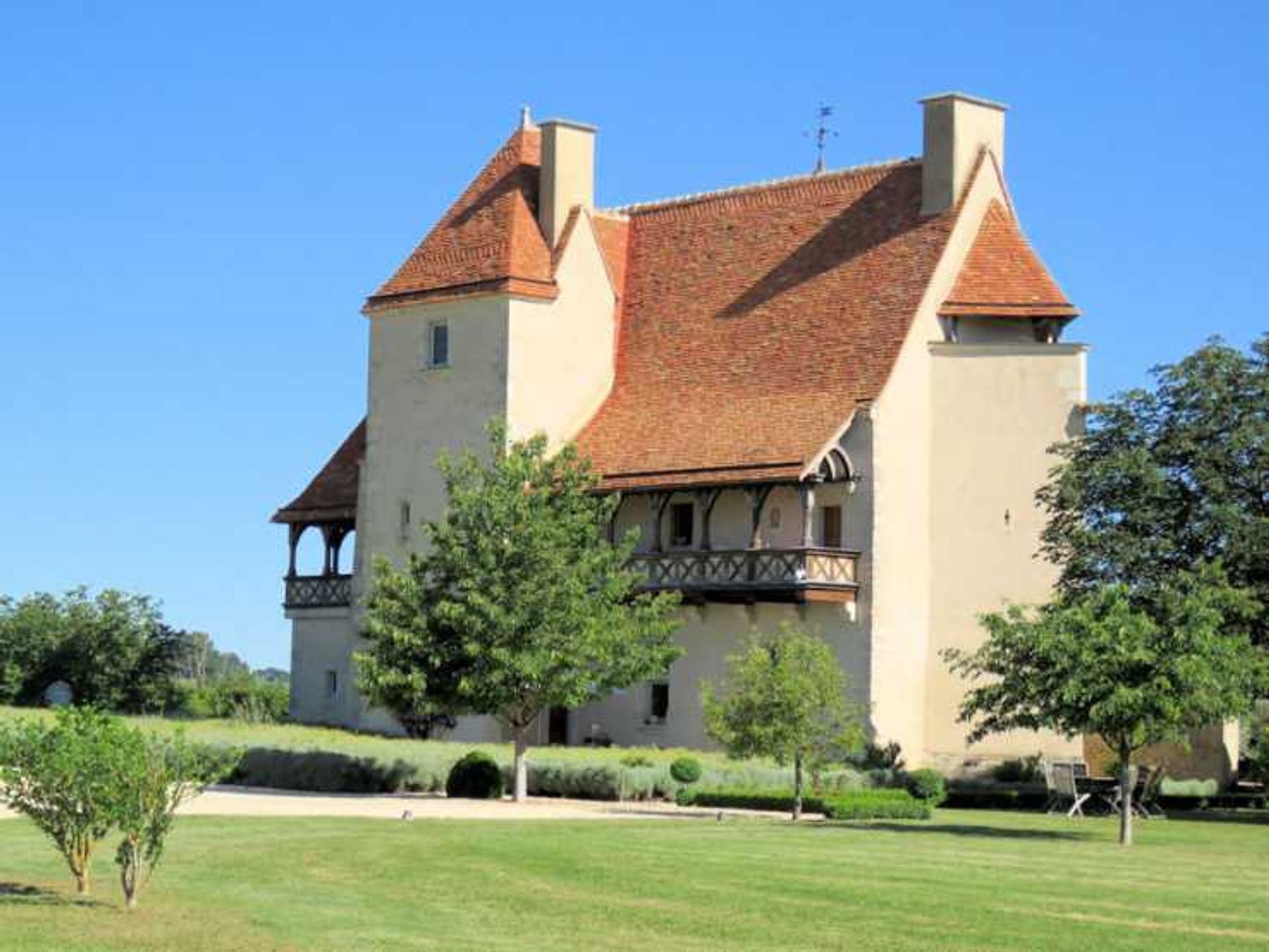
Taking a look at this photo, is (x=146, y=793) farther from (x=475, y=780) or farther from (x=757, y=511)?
(x=757, y=511)

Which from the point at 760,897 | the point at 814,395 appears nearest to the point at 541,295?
the point at 814,395

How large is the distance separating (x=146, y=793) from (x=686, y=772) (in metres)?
22.8

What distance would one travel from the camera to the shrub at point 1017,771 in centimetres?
4953

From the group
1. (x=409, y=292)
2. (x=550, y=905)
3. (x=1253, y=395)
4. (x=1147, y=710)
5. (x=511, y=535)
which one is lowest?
(x=550, y=905)

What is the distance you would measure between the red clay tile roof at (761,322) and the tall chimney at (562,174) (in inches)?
121

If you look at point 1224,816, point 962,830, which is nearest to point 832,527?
point 1224,816

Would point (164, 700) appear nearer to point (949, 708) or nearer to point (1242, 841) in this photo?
point (949, 708)

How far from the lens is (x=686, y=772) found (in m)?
42.3

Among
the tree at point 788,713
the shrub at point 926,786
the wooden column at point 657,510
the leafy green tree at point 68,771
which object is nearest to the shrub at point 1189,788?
the shrub at point 926,786

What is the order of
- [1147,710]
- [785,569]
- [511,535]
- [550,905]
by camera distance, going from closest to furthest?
1. [550,905]
2. [1147,710]
3. [511,535]
4. [785,569]

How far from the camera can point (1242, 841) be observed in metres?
33.7

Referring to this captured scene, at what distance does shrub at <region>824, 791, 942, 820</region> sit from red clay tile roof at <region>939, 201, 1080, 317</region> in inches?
663

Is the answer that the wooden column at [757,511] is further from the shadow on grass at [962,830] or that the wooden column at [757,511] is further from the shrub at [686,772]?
the shadow on grass at [962,830]

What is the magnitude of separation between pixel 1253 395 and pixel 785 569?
34.1 ft
